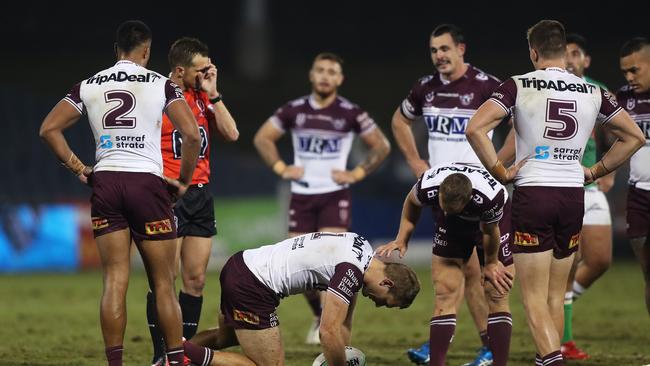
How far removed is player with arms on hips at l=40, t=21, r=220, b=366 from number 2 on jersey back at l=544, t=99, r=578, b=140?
2.61 metres

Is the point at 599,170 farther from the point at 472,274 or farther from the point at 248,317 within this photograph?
the point at 248,317

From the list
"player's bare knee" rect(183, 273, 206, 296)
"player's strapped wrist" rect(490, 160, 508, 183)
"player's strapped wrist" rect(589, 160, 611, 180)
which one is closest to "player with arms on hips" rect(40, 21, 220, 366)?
"player's bare knee" rect(183, 273, 206, 296)

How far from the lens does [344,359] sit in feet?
24.6

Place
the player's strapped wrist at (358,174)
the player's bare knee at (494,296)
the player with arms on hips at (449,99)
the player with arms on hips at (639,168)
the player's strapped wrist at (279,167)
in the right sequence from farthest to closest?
the player's strapped wrist at (279,167) < the player's strapped wrist at (358,174) < the player with arms on hips at (449,99) < the player with arms on hips at (639,168) < the player's bare knee at (494,296)

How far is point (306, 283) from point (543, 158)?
2.00 meters

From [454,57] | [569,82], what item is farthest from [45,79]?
[569,82]

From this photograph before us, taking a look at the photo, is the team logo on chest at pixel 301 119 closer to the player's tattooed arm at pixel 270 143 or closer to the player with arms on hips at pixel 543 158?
the player's tattooed arm at pixel 270 143

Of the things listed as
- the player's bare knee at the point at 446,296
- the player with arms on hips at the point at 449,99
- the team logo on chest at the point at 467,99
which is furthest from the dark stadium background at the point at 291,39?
the player's bare knee at the point at 446,296

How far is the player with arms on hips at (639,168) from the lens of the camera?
31.6 feet

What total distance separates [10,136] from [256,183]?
517cm

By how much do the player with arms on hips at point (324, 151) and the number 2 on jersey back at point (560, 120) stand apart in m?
4.57

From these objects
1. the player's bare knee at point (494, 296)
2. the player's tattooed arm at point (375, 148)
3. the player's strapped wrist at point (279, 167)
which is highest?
the player's tattooed arm at point (375, 148)

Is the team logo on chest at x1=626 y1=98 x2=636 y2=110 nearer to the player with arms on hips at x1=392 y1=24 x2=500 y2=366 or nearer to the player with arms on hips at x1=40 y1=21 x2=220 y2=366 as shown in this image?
the player with arms on hips at x1=392 y1=24 x2=500 y2=366

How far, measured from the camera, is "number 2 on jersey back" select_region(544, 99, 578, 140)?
7.82 meters
